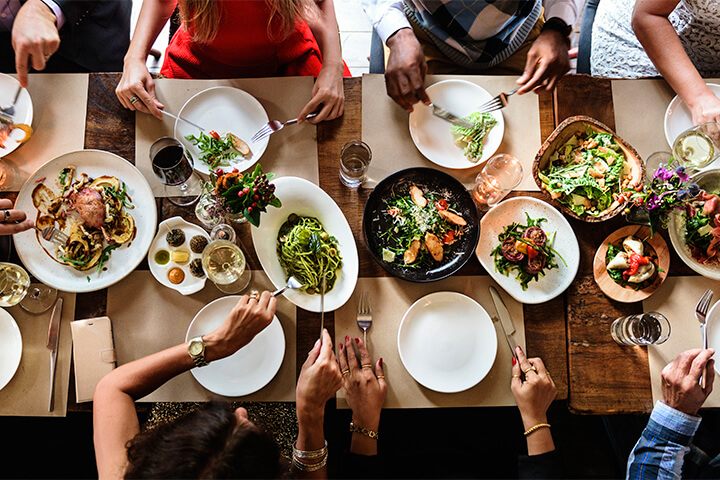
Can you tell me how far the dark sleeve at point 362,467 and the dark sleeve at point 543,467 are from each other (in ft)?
1.86

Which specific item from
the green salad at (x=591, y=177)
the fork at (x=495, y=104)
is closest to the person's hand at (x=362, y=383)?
the green salad at (x=591, y=177)

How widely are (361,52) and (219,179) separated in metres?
2.37

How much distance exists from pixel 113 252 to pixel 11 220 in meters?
0.34

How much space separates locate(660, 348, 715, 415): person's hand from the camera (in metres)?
1.54

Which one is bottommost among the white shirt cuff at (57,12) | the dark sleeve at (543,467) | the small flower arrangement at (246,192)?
the dark sleeve at (543,467)

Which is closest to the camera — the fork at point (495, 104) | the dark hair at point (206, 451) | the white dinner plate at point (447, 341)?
the dark hair at point (206, 451)

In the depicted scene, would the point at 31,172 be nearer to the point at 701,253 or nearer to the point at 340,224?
the point at 340,224

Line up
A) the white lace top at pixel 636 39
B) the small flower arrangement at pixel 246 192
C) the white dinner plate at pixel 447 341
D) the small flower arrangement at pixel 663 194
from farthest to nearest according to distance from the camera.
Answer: the white lace top at pixel 636 39, the white dinner plate at pixel 447 341, the small flower arrangement at pixel 663 194, the small flower arrangement at pixel 246 192

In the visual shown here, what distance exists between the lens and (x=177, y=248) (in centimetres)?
161

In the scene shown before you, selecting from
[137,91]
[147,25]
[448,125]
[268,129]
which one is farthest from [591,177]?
[147,25]

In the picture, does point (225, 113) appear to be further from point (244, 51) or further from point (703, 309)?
Result: point (703, 309)

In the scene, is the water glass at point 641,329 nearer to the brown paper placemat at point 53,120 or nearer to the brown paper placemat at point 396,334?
the brown paper placemat at point 396,334

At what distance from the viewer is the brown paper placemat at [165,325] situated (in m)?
1.60

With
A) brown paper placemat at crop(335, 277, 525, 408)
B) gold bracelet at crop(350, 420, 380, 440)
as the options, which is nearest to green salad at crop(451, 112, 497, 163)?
brown paper placemat at crop(335, 277, 525, 408)
